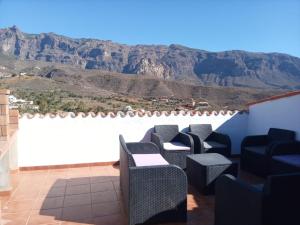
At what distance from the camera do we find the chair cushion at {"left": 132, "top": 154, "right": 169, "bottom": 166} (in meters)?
4.21

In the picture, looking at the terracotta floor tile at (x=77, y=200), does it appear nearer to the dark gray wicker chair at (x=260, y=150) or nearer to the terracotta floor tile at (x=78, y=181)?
the terracotta floor tile at (x=78, y=181)

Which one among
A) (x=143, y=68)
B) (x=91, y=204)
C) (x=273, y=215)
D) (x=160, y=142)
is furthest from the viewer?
(x=143, y=68)

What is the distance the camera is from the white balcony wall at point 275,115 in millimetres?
6195

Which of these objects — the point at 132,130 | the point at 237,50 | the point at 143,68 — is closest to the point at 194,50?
the point at 237,50

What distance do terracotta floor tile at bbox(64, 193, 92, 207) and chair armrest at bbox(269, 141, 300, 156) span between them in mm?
3623

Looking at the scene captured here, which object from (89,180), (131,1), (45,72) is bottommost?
(89,180)

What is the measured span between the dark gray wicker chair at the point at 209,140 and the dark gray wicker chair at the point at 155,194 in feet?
9.04

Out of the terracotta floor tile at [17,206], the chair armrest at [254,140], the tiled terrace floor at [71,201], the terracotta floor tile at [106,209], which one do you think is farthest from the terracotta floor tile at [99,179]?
the chair armrest at [254,140]

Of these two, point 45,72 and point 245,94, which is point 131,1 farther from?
point 45,72

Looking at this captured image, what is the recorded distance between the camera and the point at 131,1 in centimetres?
2533

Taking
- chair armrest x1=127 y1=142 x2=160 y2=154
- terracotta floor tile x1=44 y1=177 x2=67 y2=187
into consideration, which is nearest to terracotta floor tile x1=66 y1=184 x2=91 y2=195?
terracotta floor tile x1=44 y1=177 x2=67 y2=187

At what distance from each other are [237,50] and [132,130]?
288 ft

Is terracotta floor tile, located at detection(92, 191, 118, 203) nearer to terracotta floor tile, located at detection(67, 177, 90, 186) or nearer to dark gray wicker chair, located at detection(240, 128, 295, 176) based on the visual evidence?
terracotta floor tile, located at detection(67, 177, 90, 186)

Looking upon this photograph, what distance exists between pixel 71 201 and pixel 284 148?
418 cm
